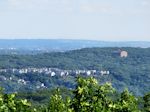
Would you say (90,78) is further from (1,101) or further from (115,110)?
(1,101)

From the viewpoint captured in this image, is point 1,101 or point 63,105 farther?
point 63,105

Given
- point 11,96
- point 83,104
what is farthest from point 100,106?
point 11,96

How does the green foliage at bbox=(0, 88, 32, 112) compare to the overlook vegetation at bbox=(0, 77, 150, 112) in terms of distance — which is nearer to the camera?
the green foliage at bbox=(0, 88, 32, 112)

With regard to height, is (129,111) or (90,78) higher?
(90,78)

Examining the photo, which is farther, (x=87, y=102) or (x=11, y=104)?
(x=87, y=102)

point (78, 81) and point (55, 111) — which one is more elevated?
point (78, 81)

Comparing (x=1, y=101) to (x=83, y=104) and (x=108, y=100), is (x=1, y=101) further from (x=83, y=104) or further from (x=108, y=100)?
(x=108, y=100)

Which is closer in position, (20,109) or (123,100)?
(20,109)

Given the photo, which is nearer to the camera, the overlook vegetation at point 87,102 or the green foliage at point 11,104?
the green foliage at point 11,104

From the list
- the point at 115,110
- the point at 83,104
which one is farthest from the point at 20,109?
the point at 115,110
